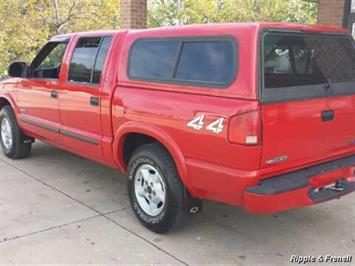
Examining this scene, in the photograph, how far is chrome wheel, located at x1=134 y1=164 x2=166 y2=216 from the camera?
406 cm

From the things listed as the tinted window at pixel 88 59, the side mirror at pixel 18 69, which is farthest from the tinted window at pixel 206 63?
the side mirror at pixel 18 69

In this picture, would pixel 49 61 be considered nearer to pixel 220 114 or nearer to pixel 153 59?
pixel 153 59

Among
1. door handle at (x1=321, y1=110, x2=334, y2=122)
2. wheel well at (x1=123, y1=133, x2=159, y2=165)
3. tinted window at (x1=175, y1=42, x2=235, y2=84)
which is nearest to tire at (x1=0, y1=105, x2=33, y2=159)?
wheel well at (x1=123, y1=133, x2=159, y2=165)

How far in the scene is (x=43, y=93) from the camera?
18.5ft

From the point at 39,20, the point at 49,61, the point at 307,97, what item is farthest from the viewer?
the point at 39,20

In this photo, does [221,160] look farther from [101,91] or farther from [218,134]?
[101,91]

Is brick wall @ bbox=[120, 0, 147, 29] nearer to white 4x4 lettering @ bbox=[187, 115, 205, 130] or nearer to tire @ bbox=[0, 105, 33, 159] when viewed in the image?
tire @ bbox=[0, 105, 33, 159]

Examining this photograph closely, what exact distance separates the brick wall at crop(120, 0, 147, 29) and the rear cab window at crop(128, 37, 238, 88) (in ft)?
15.6

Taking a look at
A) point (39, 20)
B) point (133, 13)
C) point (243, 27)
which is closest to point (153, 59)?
point (243, 27)

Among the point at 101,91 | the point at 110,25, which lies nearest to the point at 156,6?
the point at 110,25

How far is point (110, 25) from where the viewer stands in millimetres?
13828

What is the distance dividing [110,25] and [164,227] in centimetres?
1079

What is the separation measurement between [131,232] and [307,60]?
7.21ft

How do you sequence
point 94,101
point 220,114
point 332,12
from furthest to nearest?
point 332,12
point 94,101
point 220,114
